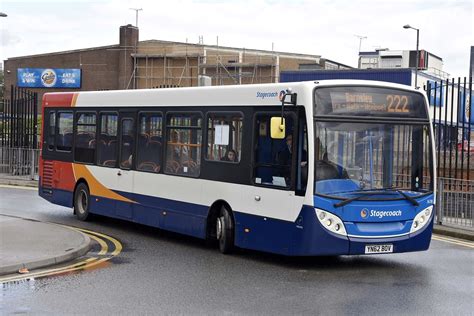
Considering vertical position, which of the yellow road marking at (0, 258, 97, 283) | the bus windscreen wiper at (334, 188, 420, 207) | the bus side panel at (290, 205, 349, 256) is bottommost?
the yellow road marking at (0, 258, 97, 283)

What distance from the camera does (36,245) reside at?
1180 centimetres

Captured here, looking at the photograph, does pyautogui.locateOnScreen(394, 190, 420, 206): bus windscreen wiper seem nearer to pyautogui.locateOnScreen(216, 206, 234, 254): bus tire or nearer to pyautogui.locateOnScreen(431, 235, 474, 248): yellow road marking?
pyautogui.locateOnScreen(216, 206, 234, 254): bus tire

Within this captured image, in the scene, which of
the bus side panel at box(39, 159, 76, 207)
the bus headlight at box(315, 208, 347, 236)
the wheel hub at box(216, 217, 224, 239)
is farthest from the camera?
the bus side panel at box(39, 159, 76, 207)

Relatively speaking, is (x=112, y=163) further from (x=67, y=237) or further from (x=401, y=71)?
(x=401, y=71)

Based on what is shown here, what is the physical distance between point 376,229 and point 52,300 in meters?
4.79

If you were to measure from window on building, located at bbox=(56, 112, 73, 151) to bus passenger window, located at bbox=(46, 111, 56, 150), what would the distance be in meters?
0.24

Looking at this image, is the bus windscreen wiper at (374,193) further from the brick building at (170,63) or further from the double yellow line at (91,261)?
the brick building at (170,63)

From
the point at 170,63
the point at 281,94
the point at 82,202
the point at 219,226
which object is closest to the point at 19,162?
the point at 82,202

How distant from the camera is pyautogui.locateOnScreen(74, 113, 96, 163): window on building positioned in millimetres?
15715

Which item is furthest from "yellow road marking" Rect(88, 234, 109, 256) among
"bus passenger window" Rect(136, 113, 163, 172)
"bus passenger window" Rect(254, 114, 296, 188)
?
"bus passenger window" Rect(254, 114, 296, 188)

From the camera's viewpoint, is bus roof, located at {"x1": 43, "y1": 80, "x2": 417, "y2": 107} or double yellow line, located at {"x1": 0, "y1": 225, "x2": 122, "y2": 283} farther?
bus roof, located at {"x1": 43, "y1": 80, "x2": 417, "y2": 107}

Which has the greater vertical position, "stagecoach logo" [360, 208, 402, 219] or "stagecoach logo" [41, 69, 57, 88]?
"stagecoach logo" [41, 69, 57, 88]

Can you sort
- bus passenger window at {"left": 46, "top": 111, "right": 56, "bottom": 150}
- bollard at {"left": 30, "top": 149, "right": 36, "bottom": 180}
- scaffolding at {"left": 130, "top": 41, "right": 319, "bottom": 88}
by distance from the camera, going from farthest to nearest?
scaffolding at {"left": 130, "top": 41, "right": 319, "bottom": 88} < bollard at {"left": 30, "top": 149, "right": 36, "bottom": 180} < bus passenger window at {"left": 46, "top": 111, "right": 56, "bottom": 150}

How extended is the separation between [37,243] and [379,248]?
5659mm
